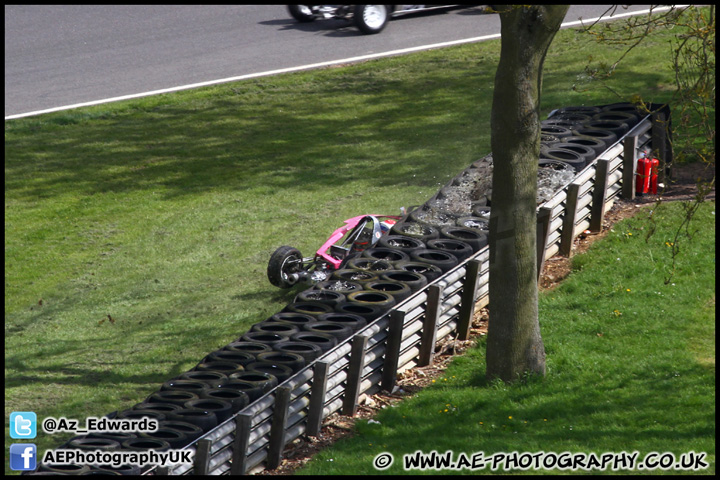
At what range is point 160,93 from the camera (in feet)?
64.4

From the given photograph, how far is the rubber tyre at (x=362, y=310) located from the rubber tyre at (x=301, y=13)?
571 inches

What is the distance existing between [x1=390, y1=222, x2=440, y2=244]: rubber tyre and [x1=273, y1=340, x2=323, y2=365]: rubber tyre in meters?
2.90

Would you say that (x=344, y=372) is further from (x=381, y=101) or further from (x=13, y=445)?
(x=381, y=101)

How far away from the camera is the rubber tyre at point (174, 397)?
777 cm

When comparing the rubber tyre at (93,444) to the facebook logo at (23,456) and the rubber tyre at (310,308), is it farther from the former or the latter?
the rubber tyre at (310,308)

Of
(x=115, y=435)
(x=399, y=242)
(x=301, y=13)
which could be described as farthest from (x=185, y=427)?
(x=301, y=13)

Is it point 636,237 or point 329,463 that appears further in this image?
point 636,237

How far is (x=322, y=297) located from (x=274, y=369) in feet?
5.44

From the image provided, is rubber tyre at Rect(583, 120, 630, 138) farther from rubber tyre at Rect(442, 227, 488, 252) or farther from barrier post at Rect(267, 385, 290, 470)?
barrier post at Rect(267, 385, 290, 470)

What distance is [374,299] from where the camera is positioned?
31.2ft

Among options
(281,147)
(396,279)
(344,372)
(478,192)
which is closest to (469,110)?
(281,147)

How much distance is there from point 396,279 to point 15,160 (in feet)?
34.6

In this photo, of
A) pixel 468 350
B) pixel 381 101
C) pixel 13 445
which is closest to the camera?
pixel 13 445

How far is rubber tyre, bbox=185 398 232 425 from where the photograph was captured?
7430 millimetres
